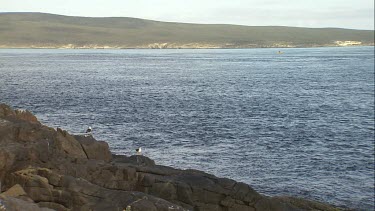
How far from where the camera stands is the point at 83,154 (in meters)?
28.0

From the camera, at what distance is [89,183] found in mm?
21531

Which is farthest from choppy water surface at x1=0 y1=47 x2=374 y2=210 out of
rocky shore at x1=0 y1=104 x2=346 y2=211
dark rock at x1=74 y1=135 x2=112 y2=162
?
rocky shore at x1=0 y1=104 x2=346 y2=211

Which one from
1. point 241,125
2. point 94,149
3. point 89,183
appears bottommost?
point 241,125

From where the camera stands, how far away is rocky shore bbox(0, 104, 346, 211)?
2036 centimetres

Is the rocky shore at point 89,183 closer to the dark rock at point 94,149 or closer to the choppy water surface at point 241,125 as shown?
the dark rock at point 94,149

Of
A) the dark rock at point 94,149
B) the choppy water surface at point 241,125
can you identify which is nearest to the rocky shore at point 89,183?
the dark rock at point 94,149

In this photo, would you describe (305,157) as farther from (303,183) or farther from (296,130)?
(296,130)

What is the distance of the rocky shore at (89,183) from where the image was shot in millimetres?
20359

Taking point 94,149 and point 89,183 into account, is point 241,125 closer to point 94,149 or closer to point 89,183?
point 94,149

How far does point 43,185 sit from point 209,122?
40.6 m

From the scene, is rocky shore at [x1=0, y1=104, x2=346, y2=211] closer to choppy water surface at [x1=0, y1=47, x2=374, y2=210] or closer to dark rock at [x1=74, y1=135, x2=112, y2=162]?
dark rock at [x1=74, y1=135, x2=112, y2=162]

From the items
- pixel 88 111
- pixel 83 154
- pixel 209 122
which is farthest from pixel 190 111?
pixel 83 154

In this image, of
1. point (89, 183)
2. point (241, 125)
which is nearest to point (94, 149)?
point (89, 183)

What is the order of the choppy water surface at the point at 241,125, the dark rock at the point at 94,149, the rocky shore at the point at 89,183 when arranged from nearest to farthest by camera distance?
the rocky shore at the point at 89,183
the dark rock at the point at 94,149
the choppy water surface at the point at 241,125
